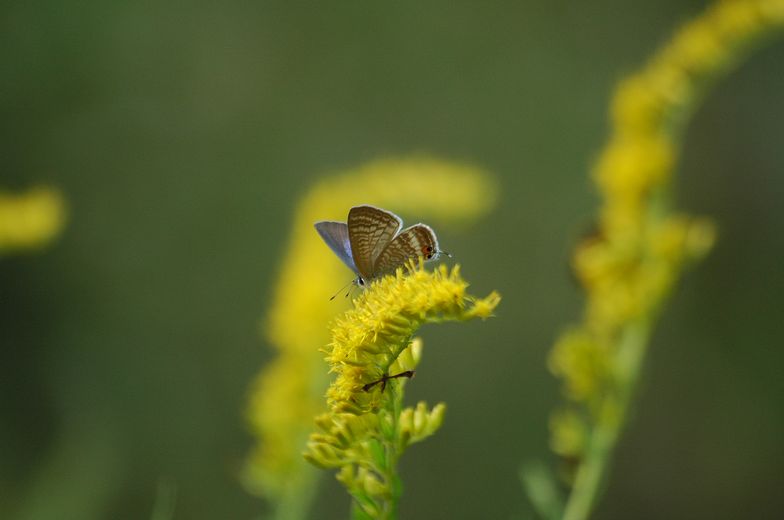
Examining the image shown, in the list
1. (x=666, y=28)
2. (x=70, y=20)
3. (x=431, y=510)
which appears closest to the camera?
(x=431, y=510)

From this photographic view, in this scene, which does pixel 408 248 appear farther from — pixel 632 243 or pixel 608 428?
pixel 632 243

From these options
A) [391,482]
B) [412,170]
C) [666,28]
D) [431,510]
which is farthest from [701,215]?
[391,482]

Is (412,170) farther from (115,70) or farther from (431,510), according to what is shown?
(115,70)

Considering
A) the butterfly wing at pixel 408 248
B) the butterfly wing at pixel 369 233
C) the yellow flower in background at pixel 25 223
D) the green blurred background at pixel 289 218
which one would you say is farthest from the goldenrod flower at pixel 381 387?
the green blurred background at pixel 289 218

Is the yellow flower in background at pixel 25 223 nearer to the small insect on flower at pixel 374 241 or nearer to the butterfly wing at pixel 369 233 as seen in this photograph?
the small insect on flower at pixel 374 241

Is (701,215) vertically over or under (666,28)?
under
